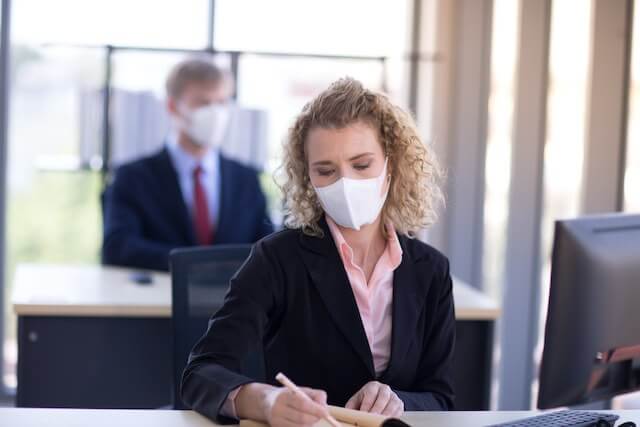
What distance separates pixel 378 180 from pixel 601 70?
1.74 meters

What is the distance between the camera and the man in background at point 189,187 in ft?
12.0

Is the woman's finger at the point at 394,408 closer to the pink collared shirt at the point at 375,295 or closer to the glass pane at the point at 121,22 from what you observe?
the pink collared shirt at the point at 375,295

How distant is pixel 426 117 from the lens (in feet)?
14.6

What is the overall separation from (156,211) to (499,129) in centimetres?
163

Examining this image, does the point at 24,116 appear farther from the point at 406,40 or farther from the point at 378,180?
the point at 378,180

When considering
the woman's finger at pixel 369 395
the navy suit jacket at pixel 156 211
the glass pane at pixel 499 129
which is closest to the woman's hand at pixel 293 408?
the woman's finger at pixel 369 395

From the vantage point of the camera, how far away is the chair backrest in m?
2.41

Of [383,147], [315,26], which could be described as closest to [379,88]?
[315,26]

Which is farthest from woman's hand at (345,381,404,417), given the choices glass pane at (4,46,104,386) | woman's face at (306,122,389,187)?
glass pane at (4,46,104,386)

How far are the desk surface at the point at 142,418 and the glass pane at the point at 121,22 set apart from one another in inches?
116

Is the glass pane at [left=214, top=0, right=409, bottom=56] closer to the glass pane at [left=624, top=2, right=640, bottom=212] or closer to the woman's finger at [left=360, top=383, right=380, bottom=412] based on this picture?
the glass pane at [left=624, top=2, right=640, bottom=212]

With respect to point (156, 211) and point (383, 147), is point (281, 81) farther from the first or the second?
point (383, 147)

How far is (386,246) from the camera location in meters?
1.99

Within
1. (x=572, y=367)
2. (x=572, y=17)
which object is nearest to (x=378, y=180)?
(x=572, y=367)
